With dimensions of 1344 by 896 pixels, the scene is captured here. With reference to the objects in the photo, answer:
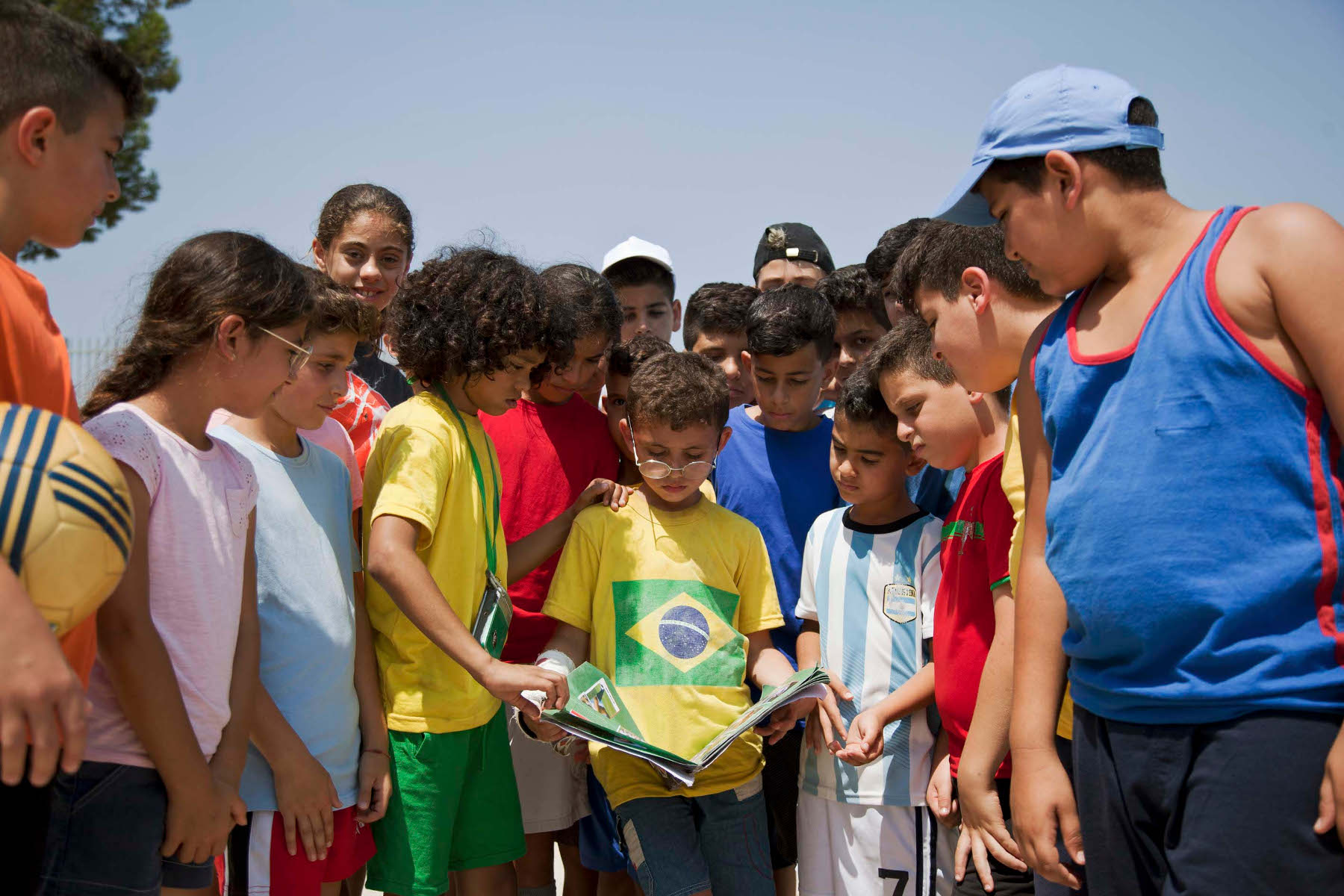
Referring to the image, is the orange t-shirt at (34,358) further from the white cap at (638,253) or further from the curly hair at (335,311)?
the white cap at (638,253)

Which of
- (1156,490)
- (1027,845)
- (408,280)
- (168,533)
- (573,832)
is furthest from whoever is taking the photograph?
(573,832)

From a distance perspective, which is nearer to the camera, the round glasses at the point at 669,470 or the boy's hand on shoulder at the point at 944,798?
the boy's hand on shoulder at the point at 944,798

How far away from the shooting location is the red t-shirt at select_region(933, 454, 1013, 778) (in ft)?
9.20

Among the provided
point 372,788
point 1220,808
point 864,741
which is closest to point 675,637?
point 864,741

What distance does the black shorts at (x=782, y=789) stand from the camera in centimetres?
355

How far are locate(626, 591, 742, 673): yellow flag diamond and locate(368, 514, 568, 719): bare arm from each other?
428 mm

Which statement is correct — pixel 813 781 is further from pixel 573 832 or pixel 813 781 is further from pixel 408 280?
pixel 408 280

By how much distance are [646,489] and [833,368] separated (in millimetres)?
1925

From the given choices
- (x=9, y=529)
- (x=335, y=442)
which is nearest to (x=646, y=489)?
(x=335, y=442)

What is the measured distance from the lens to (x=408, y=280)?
341 cm

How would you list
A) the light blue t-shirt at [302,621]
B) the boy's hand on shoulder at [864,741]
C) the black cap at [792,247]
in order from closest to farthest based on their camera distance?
the light blue t-shirt at [302,621], the boy's hand on shoulder at [864,741], the black cap at [792,247]

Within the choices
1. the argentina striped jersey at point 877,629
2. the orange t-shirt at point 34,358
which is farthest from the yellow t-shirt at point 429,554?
the argentina striped jersey at point 877,629

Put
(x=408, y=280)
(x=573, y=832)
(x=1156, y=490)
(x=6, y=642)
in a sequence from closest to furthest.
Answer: (x=6, y=642), (x=1156, y=490), (x=408, y=280), (x=573, y=832)

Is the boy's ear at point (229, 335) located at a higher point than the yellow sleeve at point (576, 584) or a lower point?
higher
